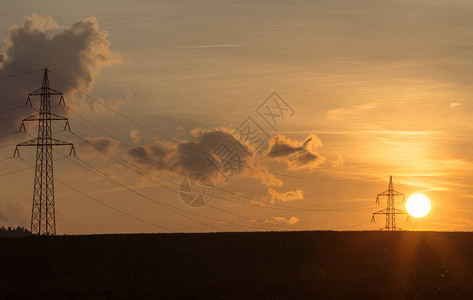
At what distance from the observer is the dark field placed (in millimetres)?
41406

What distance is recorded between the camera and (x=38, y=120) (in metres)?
77.9

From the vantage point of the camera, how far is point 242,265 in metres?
55.9

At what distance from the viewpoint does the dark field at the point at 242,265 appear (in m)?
41.4

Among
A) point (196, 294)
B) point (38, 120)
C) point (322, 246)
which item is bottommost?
point (196, 294)

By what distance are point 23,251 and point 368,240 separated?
33.3 m

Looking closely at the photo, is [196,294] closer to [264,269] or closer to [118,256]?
[264,269]

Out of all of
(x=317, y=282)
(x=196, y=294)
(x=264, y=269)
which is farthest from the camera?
(x=264, y=269)

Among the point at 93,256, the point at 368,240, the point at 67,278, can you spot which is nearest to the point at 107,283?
the point at 67,278

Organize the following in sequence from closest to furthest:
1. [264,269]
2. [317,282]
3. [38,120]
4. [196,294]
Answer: [196,294] → [317,282] → [264,269] → [38,120]

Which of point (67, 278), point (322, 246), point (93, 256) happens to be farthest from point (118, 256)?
point (322, 246)

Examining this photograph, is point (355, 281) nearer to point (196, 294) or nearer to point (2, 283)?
point (196, 294)

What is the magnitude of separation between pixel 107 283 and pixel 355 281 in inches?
609

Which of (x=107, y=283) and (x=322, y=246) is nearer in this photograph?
(x=107, y=283)

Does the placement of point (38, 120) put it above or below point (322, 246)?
above
